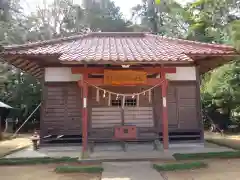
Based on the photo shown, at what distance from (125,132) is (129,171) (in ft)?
9.75

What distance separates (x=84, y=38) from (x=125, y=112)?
396 cm

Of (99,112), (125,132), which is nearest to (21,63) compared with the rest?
(99,112)

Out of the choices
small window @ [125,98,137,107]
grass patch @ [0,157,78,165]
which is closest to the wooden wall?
small window @ [125,98,137,107]

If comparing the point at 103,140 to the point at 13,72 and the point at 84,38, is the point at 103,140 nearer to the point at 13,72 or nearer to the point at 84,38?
the point at 84,38

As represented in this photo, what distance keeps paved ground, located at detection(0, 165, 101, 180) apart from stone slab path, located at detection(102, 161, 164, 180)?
1.08ft

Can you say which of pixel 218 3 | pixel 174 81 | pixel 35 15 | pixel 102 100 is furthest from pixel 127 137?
pixel 35 15

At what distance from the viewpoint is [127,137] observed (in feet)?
31.2

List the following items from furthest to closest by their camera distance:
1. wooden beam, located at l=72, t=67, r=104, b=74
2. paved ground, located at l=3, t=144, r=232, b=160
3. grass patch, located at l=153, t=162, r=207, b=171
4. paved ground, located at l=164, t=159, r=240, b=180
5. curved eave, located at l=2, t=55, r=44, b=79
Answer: curved eave, located at l=2, t=55, r=44, b=79 → wooden beam, located at l=72, t=67, r=104, b=74 → paved ground, located at l=3, t=144, r=232, b=160 → grass patch, located at l=153, t=162, r=207, b=171 → paved ground, located at l=164, t=159, r=240, b=180

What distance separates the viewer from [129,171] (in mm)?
6660

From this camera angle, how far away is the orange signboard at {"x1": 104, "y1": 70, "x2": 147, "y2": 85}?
345 inches

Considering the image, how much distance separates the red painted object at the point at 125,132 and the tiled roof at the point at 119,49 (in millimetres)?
2515

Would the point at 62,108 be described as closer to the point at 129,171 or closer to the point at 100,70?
the point at 100,70

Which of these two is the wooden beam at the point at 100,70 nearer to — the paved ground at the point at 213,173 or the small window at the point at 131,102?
the small window at the point at 131,102

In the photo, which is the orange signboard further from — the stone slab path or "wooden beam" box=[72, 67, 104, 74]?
the stone slab path
